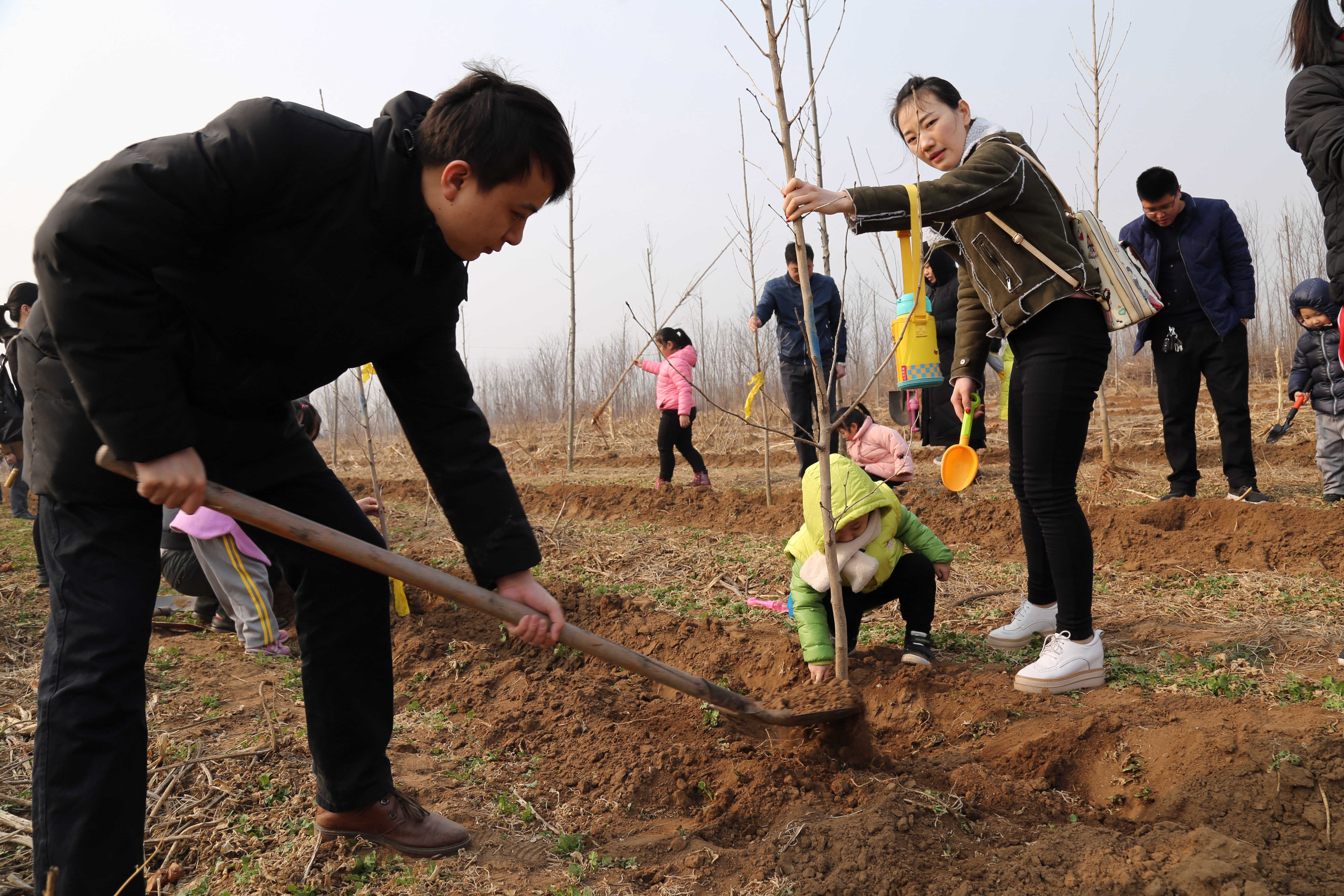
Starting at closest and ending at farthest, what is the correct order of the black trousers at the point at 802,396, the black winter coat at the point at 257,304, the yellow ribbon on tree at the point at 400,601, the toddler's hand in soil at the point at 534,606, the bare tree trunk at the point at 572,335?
the black winter coat at the point at 257,304 → the toddler's hand in soil at the point at 534,606 → the yellow ribbon on tree at the point at 400,601 → the black trousers at the point at 802,396 → the bare tree trunk at the point at 572,335

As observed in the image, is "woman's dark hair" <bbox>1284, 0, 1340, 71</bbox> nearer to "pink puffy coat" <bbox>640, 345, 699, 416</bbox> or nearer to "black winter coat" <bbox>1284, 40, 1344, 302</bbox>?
"black winter coat" <bbox>1284, 40, 1344, 302</bbox>

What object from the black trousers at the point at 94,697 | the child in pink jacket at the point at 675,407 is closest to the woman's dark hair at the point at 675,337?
the child in pink jacket at the point at 675,407

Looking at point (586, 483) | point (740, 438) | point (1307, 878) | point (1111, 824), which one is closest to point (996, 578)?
point (1111, 824)

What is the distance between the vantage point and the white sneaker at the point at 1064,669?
2.81 m

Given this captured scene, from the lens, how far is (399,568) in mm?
1805

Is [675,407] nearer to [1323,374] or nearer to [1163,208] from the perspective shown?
[1163,208]

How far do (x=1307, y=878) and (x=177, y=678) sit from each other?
12.8 ft

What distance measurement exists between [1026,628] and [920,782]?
124cm

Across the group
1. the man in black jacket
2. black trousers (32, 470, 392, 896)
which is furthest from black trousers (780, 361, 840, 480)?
black trousers (32, 470, 392, 896)

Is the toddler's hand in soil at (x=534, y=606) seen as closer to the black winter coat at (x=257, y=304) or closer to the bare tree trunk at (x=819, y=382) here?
the black winter coat at (x=257, y=304)

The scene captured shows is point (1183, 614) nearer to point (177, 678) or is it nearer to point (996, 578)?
point (996, 578)

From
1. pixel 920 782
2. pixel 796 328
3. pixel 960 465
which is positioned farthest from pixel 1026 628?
pixel 796 328

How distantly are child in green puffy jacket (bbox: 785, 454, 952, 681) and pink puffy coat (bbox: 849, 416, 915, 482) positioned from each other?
2630 mm

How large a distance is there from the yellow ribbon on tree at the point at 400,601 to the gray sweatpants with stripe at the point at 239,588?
563 mm
